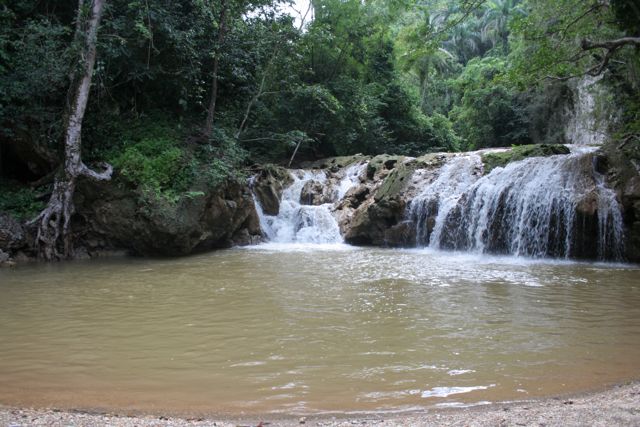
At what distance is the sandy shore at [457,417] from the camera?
10.0 ft

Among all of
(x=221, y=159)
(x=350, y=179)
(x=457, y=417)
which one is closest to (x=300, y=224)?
(x=350, y=179)

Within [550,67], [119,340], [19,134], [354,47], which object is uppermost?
[354,47]

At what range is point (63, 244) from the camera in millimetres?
11812

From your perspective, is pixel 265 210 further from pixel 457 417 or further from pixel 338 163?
pixel 457 417

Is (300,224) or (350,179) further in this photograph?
(350,179)

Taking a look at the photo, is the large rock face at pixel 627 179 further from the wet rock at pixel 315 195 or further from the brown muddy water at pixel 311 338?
the wet rock at pixel 315 195

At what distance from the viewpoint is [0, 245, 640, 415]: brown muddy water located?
3924 millimetres

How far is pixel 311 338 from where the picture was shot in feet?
17.7

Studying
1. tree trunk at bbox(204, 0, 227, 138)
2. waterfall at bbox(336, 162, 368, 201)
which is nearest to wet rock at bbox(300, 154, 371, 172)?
waterfall at bbox(336, 162, 368, 201)

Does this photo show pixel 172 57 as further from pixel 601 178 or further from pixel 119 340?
pixel 601 178

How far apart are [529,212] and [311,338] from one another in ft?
28.8

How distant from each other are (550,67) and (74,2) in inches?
493

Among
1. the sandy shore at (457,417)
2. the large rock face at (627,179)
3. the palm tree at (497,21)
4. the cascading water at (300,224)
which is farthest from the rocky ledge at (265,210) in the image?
the palm tree at (497,21)

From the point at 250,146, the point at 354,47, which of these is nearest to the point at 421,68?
the point at 354,47
